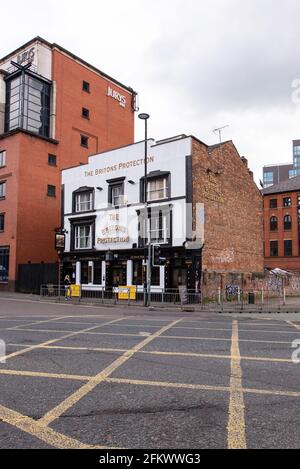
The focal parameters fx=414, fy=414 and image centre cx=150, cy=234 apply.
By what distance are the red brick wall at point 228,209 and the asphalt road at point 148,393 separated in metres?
18.8

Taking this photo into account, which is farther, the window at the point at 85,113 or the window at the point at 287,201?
the window at the point at 287,201

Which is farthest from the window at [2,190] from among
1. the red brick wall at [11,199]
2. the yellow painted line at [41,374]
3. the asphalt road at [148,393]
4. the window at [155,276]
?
the yellow painted line at [41,374]

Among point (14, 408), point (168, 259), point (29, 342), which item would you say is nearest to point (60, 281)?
point (168, 259)

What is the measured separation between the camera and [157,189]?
99.4ft

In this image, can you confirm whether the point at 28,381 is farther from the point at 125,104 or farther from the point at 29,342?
the point at 125,104

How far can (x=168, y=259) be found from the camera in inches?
1129

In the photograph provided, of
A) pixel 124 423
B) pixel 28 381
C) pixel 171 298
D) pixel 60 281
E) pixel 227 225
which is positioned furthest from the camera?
pixel 60 281

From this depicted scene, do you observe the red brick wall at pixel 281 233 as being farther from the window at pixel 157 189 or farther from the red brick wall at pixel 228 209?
the window at pixel 157 189

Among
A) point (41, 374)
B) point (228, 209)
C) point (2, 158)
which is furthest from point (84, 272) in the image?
point (41, 374)

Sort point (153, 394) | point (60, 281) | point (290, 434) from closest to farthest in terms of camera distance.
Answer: point (290, 434), point (153, 394), point (60, 281)

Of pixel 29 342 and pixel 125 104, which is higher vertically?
pixel 125 104

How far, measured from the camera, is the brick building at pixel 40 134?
38688 millimetres

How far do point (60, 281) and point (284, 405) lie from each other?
31076 mm

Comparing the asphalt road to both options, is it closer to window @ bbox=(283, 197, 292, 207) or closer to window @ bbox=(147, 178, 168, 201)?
window @ bbox=(147, 178, 168, 201)
